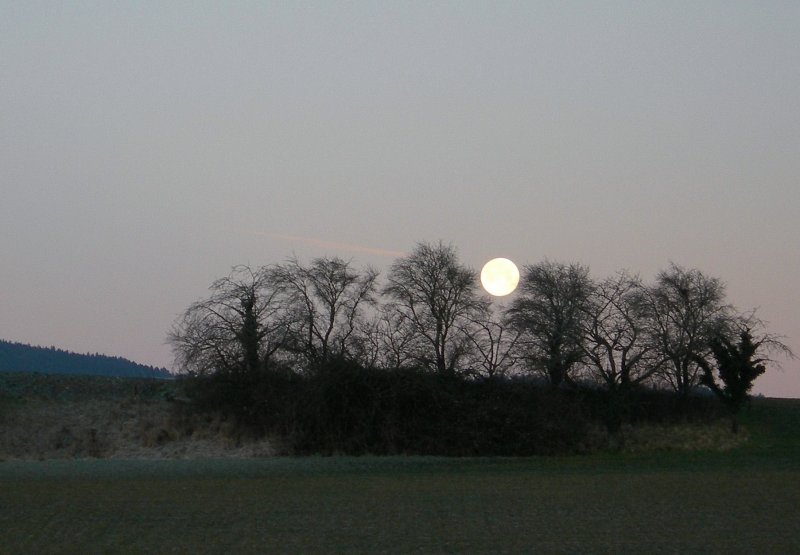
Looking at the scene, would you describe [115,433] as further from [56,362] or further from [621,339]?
[56,362]

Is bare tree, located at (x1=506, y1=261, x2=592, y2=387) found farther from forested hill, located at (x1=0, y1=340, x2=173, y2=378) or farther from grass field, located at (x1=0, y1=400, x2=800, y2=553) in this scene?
forested hill, located at (x1=0, y1=340, x2=173, y2=378)

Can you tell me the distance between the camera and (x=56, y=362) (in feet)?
433

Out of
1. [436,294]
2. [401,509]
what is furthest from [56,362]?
[401,509]

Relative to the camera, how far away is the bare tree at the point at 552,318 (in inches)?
2345

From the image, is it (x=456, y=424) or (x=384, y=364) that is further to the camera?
(x=384, y=364)

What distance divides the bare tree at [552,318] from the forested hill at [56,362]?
69858 mm

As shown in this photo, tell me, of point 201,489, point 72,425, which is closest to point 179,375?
point 72,425

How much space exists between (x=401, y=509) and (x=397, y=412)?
21506mm

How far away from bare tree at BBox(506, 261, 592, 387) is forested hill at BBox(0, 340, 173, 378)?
69.9m

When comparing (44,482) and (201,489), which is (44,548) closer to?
(201,489)

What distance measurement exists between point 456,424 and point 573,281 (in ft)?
86.4

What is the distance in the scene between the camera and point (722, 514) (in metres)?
19.0

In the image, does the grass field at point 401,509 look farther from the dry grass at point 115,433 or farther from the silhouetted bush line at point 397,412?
the dry grass at point 115,433

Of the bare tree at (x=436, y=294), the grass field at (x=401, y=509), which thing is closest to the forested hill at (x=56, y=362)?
the bare tree at (x=436, y=294)
